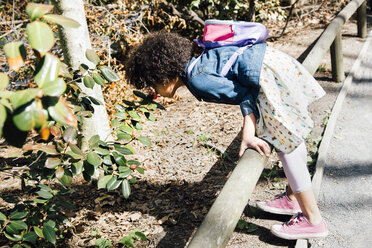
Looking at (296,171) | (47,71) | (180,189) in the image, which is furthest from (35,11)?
(180,189)

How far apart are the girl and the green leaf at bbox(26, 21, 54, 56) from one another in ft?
4.35

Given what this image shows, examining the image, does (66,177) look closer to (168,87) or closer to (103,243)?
(168,87)

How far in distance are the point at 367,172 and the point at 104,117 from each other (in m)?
2.33

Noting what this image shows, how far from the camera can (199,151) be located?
383 cm

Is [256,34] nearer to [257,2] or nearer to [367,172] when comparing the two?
[367,172]

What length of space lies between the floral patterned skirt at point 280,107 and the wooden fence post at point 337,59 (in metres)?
2.54

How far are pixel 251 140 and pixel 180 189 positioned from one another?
4.86 ft

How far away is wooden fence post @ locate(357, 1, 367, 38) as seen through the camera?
5.66 m

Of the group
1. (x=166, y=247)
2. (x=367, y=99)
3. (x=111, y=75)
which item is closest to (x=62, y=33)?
(x=111, y=75)

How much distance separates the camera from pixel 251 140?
1993 millimetres

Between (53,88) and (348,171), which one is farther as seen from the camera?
(348,171)

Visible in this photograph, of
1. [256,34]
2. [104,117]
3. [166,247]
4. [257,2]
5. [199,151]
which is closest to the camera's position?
[256,34]

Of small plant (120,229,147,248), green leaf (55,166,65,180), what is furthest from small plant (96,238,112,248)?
green leaf (55,166,65,180)

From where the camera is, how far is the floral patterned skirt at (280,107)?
201 cm
